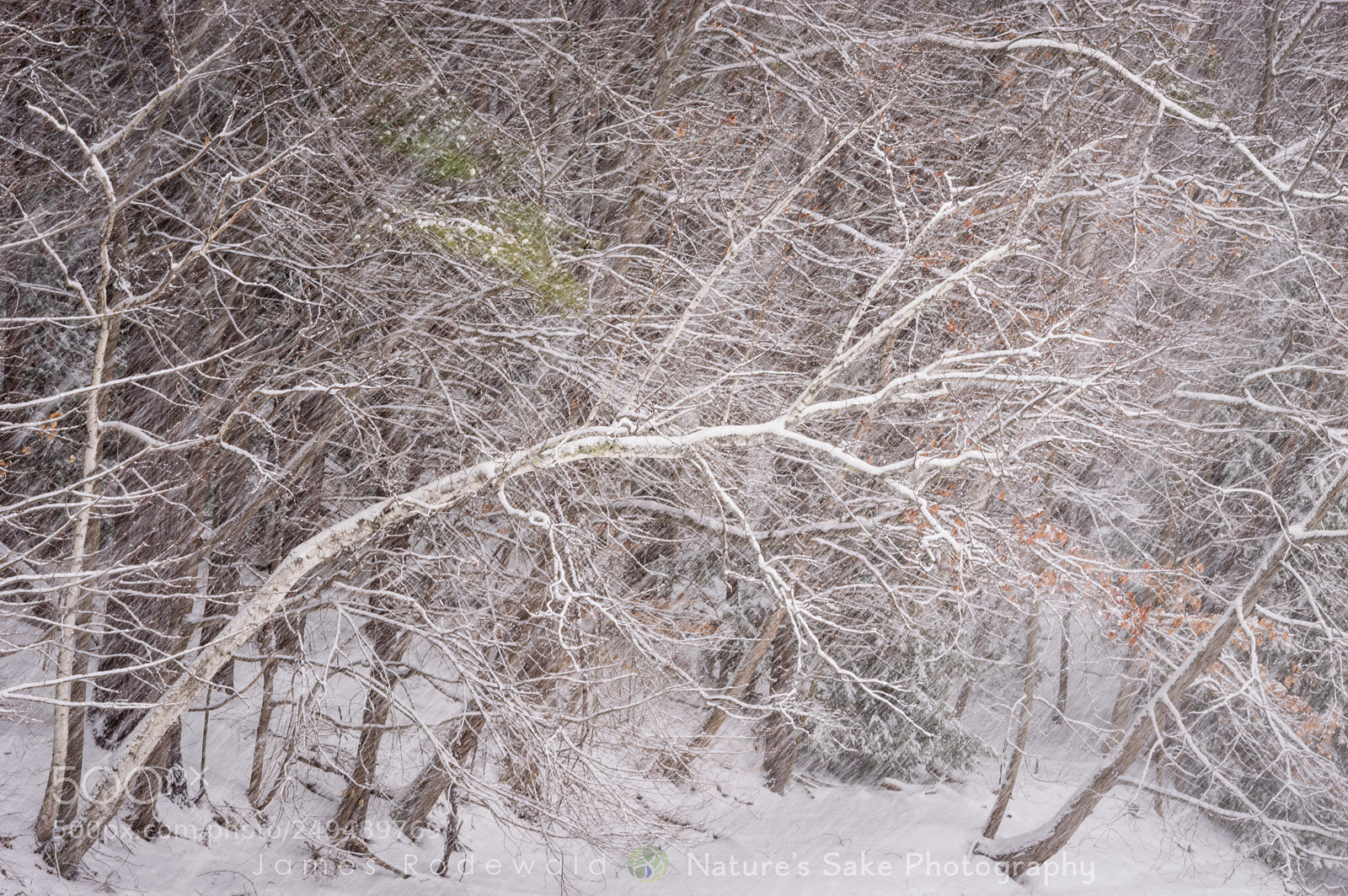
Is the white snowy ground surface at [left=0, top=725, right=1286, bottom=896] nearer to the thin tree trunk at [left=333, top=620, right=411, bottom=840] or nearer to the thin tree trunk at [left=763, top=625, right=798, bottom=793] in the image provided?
the thin tree trunk at [left=763, top=625, right=798, bottom=793]

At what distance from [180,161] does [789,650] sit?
9.31m

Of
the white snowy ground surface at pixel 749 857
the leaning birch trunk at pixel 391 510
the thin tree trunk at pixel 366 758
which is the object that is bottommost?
the white snowy ground surface at pixel 749 857

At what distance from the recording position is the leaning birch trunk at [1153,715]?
916cm

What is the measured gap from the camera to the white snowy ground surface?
7.29 m

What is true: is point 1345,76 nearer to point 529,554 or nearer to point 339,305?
point 529,554

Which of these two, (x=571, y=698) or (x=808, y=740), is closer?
(x=571, y=698)

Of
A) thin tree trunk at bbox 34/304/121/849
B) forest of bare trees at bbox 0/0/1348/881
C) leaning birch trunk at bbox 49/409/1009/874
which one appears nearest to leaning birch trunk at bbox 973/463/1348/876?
forest of bare trees at bbox 0/0/1348/881

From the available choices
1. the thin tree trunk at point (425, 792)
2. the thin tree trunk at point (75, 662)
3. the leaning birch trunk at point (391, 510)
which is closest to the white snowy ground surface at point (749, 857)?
the thin tree trunk at point (425, 792)

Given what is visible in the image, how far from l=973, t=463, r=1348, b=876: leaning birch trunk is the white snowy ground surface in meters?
0.39

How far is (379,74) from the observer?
7.08 metres

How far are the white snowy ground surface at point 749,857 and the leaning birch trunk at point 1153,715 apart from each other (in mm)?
394

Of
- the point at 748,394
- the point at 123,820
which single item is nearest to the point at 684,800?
the point at 748,394

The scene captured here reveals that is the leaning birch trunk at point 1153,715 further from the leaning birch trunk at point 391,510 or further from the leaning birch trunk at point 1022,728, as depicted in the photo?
the leaning birch trunk at point 391,510

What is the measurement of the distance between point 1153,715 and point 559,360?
7969 millimetres
